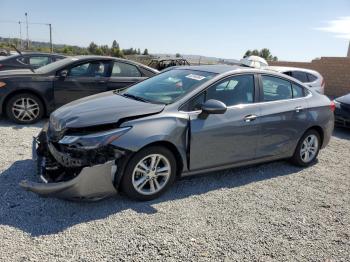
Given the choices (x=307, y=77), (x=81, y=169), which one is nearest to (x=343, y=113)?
(x=307, y=77)

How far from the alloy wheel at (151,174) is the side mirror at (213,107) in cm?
74

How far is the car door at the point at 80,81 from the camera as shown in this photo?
7142 mm

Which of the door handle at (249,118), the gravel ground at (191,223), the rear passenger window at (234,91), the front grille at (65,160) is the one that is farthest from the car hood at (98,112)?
the door handle at (249,118)

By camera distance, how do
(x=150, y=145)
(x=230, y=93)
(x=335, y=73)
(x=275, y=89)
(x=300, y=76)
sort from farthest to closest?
(x=335, y=73) → (x=300, y=76) → (x=275, y=89) → (x=230, y=93) → (x=150, y=145)

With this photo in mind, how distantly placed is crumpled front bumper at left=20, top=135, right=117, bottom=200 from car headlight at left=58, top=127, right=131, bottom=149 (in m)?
0.21

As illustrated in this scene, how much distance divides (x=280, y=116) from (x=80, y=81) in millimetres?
4339

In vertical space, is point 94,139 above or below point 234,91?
below

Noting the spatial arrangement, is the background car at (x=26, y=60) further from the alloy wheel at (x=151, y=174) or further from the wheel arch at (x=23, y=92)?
the alloy wheel at (x=151, y=174)

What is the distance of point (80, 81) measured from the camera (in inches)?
289

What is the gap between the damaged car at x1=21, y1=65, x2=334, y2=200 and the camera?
352 cm

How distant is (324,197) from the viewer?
443cm

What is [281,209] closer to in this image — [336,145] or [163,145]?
[163,145]

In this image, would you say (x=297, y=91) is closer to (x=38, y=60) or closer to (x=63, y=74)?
(x=63, y=74)

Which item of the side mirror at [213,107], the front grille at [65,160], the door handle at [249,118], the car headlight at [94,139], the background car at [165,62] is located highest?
the background car at [165,62]
